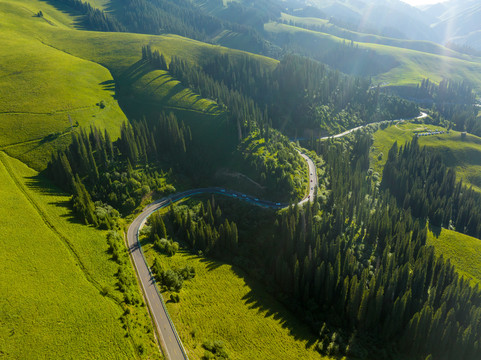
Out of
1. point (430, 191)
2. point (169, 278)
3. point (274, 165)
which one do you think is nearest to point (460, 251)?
point (430, 191)

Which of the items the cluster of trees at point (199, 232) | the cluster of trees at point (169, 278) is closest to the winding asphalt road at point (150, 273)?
the cluster of trees at point (169, 278)

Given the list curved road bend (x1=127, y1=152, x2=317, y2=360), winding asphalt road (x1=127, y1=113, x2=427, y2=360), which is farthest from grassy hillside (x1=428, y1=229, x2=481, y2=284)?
curved road bend (x1=127, y1=152, x2=317, y2=360)

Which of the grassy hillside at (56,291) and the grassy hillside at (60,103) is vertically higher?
the grassy hillside at (60,103)

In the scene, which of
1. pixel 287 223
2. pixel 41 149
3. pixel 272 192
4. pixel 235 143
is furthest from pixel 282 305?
pixel 41 149

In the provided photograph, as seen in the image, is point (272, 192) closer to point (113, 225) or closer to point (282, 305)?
point (282, 305)

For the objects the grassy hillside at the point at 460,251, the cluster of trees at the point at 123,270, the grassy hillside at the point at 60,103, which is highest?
the grassy hillside at the point at 60,103

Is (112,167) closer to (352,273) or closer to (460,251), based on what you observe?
(352,273)

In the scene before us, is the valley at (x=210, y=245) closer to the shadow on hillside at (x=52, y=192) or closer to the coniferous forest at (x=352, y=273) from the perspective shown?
the coniferous forest at (x=352, y=273)
